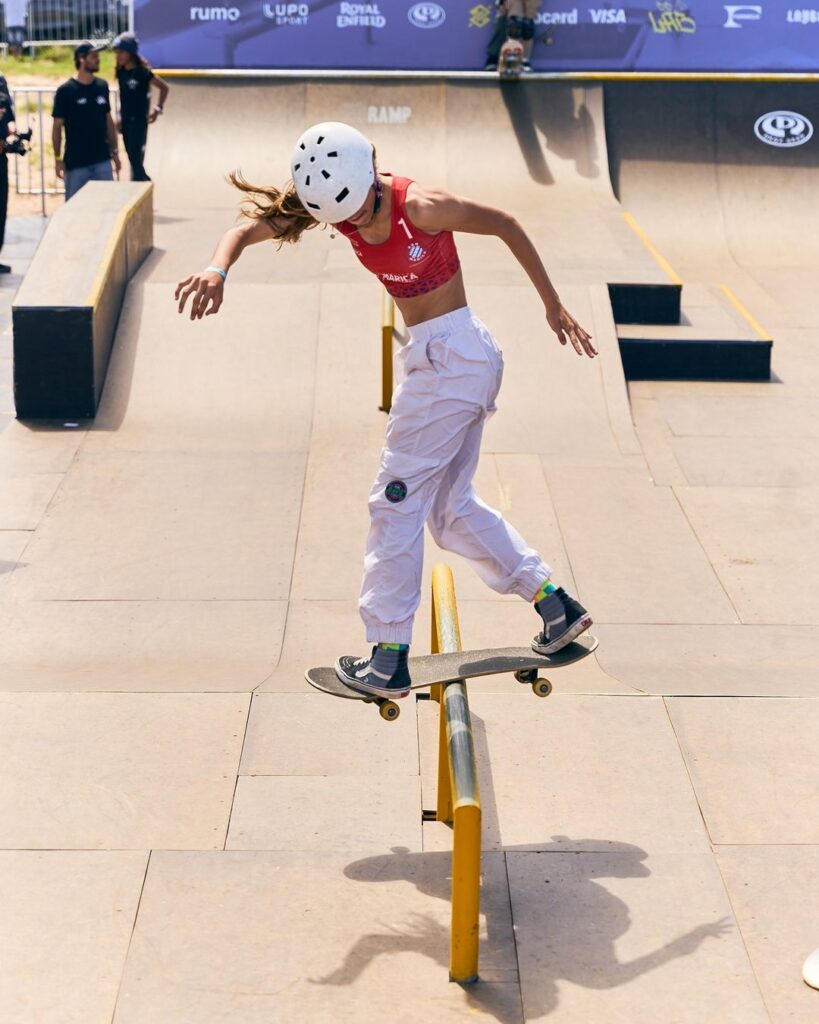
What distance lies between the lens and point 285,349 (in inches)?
427

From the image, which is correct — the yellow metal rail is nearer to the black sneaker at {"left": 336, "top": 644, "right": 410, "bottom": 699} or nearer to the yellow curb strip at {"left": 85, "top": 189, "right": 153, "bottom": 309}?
the black sneaker at {"left": 336, "top": 644, "right": 410, "bottom": 699}

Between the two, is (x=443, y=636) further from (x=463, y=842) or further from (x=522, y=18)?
(x=522, y=18)

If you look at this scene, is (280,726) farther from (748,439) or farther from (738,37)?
(738,37)

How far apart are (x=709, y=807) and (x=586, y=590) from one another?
2.44 m

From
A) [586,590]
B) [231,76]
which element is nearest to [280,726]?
[586,590]

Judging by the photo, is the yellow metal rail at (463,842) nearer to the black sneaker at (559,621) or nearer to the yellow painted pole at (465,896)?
the yellow painted pole at (465,896)

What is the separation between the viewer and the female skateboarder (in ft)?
15.8

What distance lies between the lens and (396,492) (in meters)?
5.08

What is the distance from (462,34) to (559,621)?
15.2 meters

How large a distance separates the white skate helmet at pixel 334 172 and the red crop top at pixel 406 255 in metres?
0.16

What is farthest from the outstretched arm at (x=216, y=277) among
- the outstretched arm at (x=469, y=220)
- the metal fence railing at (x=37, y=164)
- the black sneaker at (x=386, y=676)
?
the metal fence railing at (x=37, y=164)

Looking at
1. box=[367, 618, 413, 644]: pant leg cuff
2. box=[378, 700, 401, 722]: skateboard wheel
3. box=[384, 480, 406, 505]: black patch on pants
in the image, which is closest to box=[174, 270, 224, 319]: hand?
box=[384, 480, 406, 505]: black patch on pants

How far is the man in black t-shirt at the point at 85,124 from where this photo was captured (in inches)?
543

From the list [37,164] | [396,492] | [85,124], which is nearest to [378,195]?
[396,492]
